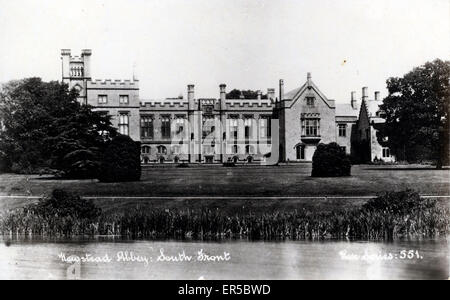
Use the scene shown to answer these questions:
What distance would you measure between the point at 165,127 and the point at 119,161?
28766mm

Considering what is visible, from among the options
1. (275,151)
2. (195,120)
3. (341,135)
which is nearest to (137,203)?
(275,151)

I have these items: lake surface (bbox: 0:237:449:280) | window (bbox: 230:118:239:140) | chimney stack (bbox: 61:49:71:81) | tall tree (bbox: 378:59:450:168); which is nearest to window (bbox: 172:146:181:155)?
window (bbox: 230:118:239:140)

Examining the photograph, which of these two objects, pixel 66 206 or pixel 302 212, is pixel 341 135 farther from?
pixel 66 206

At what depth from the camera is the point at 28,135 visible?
36.4m

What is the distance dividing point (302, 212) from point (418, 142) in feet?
53.1

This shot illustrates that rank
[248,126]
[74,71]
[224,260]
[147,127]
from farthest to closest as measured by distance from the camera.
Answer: [74,71]
[248,126]
[147,127]
[224,260]

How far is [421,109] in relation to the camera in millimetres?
31734

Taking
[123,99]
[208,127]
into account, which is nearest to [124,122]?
[123,99]

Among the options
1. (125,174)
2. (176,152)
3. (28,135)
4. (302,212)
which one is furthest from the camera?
(176,152)

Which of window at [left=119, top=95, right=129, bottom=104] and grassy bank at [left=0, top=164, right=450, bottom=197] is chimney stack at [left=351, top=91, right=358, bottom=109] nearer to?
window at [left=119, top=95, right=129, bottom=104]

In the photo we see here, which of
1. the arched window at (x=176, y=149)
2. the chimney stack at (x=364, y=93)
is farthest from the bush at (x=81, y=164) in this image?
the chimney stack at (x=364, y=93)

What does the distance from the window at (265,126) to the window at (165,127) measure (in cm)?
884

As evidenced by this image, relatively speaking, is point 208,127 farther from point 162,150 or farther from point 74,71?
point 74,71

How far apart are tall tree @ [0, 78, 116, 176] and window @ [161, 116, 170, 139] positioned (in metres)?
10.6
